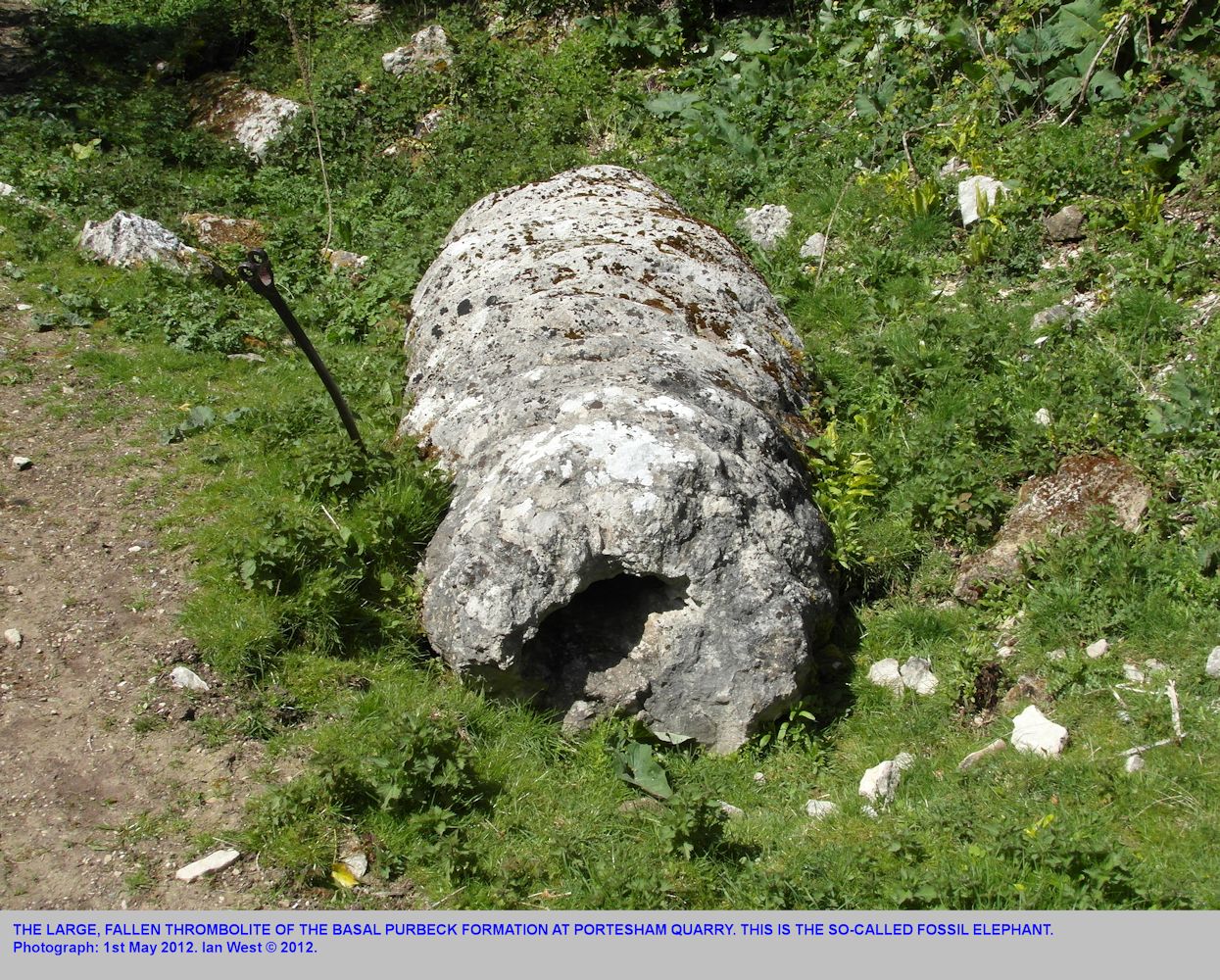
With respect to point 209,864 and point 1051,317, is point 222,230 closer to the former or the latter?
point 209,864

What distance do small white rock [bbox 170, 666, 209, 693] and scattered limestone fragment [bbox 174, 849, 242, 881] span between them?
0.92m

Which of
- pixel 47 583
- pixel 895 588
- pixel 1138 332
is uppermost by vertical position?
pixel 1138 332

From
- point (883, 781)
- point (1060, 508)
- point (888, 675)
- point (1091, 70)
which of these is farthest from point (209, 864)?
point (1091, 70)

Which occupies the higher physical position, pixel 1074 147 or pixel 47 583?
pixel 1074 147

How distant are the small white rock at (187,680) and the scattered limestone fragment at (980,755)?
3312 millimetres

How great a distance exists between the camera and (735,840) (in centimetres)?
417

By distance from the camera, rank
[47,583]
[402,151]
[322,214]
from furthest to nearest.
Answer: [402,151]
[322,214]
[47,583]

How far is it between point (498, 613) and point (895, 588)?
7.31 feet

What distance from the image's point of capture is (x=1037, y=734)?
440 centimetres

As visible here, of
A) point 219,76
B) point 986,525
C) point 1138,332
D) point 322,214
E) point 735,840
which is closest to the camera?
point 735,840

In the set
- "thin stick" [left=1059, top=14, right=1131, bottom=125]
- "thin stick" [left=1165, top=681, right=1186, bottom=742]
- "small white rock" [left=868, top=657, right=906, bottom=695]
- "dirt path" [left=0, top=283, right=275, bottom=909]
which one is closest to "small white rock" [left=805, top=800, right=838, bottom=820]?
"small white rock" [left=868, top=657, right=906, bottom=695]

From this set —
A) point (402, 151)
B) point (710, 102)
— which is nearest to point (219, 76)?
point (402, 151)

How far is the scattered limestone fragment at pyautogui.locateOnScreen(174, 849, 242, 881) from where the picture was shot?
152 inches

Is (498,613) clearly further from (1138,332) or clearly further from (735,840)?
(1138,332)
